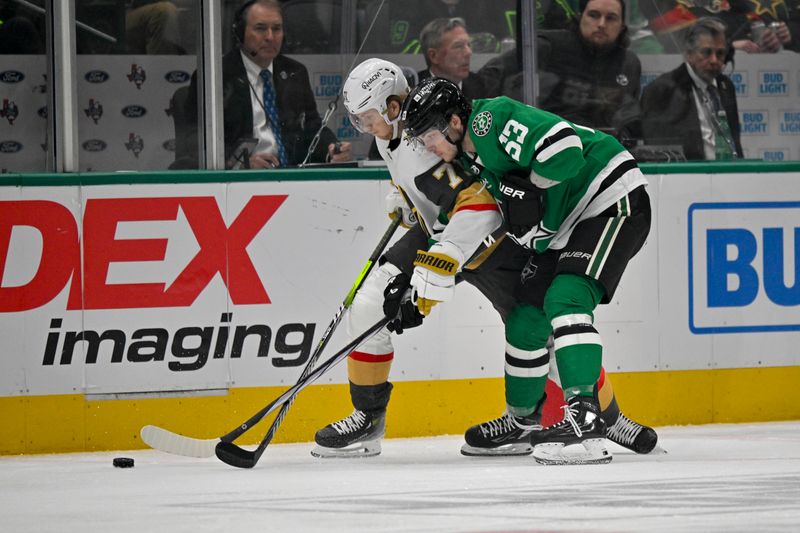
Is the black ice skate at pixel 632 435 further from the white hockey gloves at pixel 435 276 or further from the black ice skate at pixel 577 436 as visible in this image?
the white hockey gloves at pixel 435 276

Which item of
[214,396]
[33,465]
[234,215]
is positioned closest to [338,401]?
[214,396]

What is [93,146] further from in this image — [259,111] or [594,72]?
[594,72]

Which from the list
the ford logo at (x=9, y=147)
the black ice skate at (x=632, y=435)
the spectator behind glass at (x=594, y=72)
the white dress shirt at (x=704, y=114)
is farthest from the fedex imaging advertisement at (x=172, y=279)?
the white dress shirt at (x=704, y=114)

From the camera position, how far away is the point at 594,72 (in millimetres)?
5332

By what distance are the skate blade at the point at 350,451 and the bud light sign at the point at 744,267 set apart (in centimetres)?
141

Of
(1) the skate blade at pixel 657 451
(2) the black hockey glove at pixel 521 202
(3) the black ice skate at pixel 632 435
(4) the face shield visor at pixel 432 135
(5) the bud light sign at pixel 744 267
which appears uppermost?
(4) the face shield visor at pixel 432 135

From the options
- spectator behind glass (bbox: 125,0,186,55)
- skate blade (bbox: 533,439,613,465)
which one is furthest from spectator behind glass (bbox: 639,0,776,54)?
skate blade (bbox: 533,439,613,465)

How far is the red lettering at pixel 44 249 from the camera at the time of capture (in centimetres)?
457

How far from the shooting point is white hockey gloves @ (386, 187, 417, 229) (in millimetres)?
4398

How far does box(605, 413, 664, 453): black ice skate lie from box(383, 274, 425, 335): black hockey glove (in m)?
0.69

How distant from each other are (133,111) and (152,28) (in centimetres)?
30

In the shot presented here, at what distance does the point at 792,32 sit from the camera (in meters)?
5.48

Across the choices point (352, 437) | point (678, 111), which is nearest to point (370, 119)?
point (352, 437)

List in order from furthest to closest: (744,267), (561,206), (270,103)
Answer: (744,267), (270,103), (561,206)
